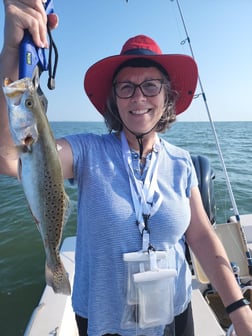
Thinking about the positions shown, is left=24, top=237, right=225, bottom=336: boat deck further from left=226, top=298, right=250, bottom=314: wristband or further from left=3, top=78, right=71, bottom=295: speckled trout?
left=3, top=78, right=71, bottom=295: speckled trout

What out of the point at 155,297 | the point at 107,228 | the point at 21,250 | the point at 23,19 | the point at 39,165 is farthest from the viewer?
the point at 21,250

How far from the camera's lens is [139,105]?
5.79 feet

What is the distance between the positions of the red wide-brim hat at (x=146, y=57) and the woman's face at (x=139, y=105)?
3.5 inches

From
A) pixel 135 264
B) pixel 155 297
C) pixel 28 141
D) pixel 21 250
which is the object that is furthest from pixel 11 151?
pixel 21 250

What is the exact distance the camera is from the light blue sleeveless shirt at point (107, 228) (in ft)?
5.32

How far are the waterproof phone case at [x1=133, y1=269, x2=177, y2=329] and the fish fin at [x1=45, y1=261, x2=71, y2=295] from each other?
39 cm

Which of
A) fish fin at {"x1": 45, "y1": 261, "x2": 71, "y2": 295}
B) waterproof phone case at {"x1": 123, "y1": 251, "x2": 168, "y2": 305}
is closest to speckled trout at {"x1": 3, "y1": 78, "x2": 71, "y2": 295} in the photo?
fish fin at {"x1": 45, "y1": 261, "x2": 71, "y2": 295}

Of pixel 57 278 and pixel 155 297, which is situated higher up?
pixel 57 278

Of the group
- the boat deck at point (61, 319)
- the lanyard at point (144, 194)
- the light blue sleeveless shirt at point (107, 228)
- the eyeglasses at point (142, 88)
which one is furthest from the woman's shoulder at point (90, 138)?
the boat deck at point (61, 319)

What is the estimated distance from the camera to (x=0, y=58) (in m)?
1.25

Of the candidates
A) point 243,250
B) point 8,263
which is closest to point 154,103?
point 243,250

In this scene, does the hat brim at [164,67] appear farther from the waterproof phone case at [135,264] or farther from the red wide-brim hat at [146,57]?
the waterproof phone case at [135,264]

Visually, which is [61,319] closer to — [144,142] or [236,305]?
[236,305]

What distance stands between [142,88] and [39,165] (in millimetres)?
868
